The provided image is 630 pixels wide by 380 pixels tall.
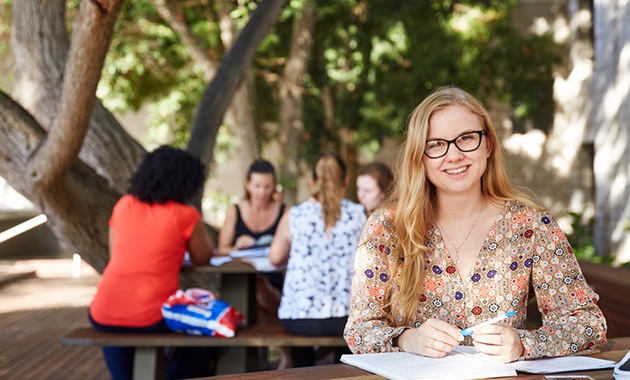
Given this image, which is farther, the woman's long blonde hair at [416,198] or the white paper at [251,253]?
the white paper at [251,253]

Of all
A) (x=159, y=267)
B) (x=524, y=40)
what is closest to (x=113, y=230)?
(x=159, y=267)

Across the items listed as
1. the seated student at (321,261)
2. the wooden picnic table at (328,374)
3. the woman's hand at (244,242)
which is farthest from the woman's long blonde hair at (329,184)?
the wooden picnic table at (328,374)

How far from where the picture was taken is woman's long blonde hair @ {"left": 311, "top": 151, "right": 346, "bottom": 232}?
5270 mm

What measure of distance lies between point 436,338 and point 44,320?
26.3ft

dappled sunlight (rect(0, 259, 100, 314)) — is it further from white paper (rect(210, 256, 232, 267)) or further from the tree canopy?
white paper (rect(210, 256, 232, 267))

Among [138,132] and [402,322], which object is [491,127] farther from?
[138,132]

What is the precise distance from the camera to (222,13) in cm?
1434

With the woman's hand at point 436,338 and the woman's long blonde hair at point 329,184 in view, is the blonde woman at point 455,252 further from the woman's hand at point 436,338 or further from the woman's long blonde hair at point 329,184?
the woman's long blonde hair at point 329,184

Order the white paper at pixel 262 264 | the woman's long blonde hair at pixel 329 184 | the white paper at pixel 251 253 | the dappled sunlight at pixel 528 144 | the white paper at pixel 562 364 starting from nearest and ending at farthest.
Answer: the white paper at pixel 562 364
the woman's long blonde hair at pixel 329 184
the white paper at pixel 262 264
the white paper at pixel 251 253
the dappled sunlight at pixel 528 144

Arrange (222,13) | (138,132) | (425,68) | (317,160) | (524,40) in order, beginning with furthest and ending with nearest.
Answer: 1. (138,132)
2. (524,40)
3. (425,68)
4. (222,13)
5. (317,160)

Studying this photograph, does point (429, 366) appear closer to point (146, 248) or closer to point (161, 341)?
point (161, 341)

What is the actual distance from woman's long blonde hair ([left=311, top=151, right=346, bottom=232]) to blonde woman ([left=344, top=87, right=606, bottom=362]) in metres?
2.36

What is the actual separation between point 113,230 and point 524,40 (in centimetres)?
1451

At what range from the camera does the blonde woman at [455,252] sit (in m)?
2.74
